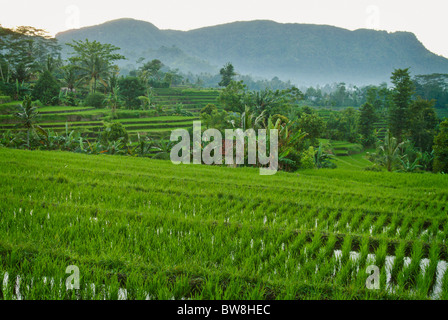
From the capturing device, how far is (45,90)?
28.1 metres

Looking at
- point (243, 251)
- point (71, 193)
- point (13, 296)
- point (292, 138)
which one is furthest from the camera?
point (292, 138)

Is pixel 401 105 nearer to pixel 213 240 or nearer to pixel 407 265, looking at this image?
pixel 407 265

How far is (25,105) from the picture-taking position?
38.6 ft

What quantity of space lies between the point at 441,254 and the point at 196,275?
241 cm

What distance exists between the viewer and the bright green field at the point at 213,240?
6.85 feet

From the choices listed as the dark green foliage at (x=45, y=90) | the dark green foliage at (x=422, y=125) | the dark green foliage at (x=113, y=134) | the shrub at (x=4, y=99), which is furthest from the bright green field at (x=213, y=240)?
the dark green foliage at (x=45, y=90)

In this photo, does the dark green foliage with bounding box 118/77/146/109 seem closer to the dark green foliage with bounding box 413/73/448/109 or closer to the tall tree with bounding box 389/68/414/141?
the tall tree with bounding box 389/68/414/141

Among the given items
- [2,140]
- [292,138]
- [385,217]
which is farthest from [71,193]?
[2,140]

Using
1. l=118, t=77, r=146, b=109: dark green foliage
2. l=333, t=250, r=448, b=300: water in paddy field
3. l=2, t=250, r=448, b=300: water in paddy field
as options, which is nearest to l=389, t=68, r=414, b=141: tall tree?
l=118, t=77, r=146, b=109: dark green foliage

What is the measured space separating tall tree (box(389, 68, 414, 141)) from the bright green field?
992 inches

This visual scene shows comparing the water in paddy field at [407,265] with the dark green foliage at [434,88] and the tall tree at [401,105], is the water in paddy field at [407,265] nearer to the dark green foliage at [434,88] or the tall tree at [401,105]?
the tall tree at [401,105]

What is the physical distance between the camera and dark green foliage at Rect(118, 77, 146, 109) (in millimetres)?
31616

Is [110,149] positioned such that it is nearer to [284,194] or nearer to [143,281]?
[284,194]

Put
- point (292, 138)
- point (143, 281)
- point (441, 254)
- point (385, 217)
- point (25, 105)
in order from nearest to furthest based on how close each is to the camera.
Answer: point (143, 281) < point (441, 254) < point (385, 217) < point (292, 138) < point (25, 105)
